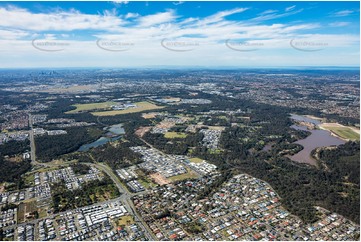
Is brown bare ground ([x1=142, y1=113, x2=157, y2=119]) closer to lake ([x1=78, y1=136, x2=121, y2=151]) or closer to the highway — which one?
lake ([x1=78, y1=136, x2=121, y2=151])

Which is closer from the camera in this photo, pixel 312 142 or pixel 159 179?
pixel 159 179

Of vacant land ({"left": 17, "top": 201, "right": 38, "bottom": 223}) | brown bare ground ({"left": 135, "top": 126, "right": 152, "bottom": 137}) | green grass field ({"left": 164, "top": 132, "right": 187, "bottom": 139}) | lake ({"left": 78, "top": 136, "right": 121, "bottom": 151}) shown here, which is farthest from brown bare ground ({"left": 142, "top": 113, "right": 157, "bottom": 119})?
vacant land ({"left": 17, "top": 201, "right": 38, "bottom": 223})

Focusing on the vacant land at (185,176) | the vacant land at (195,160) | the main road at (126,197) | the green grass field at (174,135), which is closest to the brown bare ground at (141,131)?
the green grass field at (174,135)

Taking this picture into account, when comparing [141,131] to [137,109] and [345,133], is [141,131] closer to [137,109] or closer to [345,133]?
[137,109]

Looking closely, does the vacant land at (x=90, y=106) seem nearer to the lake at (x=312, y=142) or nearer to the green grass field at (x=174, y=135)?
the green grass field at (x=174, y=135)

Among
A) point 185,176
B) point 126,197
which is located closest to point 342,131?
point 185,176

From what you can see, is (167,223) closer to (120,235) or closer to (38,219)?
(120,235)

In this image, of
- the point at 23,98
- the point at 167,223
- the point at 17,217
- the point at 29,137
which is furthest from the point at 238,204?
the point at 23,98
